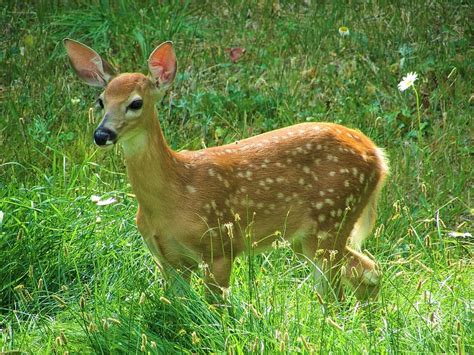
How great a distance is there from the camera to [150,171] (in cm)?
535

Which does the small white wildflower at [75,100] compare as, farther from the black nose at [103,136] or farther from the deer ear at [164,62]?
the black nose at [103,136]

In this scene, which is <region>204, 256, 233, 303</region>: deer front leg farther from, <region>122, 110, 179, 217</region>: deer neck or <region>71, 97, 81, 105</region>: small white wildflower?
<region>71, 97, 81, 105</region>: small white wildflower

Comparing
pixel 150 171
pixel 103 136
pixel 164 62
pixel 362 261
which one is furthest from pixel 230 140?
pixel 103 136

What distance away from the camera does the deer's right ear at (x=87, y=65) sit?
217 inches

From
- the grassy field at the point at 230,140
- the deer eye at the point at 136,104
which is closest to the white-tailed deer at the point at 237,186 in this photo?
the deer eye at the point at 136,104

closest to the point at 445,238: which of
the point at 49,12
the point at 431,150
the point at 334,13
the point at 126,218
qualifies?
the point at 431,150

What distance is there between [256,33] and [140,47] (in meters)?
1.00

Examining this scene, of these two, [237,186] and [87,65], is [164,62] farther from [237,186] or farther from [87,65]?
[237,186]

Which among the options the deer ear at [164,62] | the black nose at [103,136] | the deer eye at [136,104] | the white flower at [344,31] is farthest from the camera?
the white flower at [344,31]

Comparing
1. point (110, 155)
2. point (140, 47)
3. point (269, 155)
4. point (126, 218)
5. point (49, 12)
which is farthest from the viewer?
point (49, 12)

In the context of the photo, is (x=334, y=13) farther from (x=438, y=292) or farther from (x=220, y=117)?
(x=438, y=292)

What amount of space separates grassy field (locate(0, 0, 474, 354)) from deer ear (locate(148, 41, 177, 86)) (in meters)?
0.95

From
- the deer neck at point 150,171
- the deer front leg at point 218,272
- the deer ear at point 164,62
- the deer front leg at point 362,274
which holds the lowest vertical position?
the deer front leg at point 362,274

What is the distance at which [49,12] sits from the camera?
933 cm
